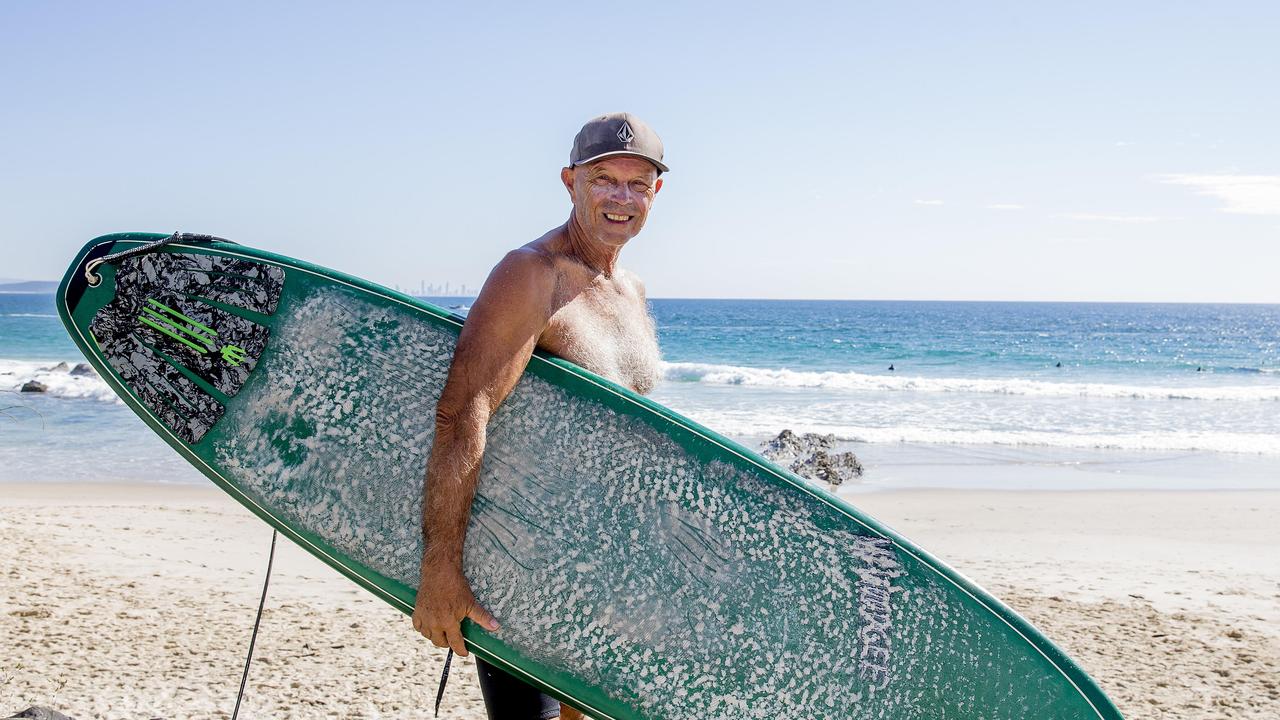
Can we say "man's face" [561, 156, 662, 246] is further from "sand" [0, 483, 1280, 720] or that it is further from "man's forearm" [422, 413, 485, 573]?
"sand" [0, 483, 1280, 720]

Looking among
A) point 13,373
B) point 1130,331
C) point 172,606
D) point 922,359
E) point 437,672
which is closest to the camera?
point 437,672

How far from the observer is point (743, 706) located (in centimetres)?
192

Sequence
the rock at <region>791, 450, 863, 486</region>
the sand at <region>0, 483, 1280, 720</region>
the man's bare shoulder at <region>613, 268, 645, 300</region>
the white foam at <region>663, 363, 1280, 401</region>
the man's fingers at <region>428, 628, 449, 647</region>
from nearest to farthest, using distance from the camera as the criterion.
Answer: the man's fingers at <region>428, 628, 449, 647</region> → the man's bare shoulder at <region>613, 268, 645, 300</region> → the sand at <region>0, 483, 1280, 720</region> → the rock at <region>791, 450, 863, 486</region> → the white foam at <region>663, 363, 1280, 401</region>

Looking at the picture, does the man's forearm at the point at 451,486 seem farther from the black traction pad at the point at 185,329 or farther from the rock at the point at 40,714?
the rock at the point at 40,714

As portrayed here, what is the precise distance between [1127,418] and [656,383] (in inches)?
542

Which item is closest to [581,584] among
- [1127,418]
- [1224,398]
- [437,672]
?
[437,672]

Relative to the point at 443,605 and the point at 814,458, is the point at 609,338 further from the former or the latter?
the point at 814,458

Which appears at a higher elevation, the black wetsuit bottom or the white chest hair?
the white chest hair

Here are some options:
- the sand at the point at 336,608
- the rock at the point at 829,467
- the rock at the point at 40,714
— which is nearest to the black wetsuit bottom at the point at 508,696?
the sand at the point at 336,608

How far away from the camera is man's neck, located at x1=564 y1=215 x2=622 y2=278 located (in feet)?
6.21

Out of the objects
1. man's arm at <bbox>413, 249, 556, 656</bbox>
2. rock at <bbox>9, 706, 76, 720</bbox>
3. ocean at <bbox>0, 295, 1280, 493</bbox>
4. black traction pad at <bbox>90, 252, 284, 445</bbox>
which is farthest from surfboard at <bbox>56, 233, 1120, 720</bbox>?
ocean at <bbox>0, 295, 1280, 493</bbox>

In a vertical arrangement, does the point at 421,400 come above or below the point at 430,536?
above

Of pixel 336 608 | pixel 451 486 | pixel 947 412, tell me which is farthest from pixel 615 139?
pixel 947 412

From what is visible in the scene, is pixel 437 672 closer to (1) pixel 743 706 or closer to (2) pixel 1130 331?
(1) pixel 743 706
